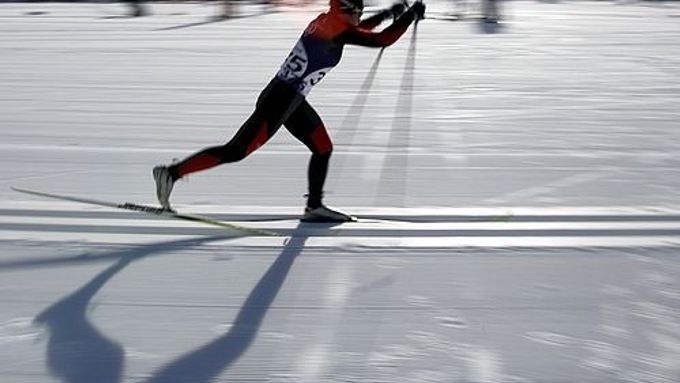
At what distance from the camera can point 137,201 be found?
7.53m

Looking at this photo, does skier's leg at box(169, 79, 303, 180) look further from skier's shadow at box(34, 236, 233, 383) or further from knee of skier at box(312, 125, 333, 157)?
skier's shadow at box(34, 236, 233, 383)

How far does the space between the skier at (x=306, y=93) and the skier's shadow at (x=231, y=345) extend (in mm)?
988

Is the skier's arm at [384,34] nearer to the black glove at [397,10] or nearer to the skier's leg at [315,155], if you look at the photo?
the black glove at [397,10]

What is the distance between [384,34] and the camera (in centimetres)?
648

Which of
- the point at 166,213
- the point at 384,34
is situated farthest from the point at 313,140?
the point at 166,213

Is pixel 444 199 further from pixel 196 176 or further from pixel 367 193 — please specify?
pixel 196 176

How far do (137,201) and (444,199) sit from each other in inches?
79.0

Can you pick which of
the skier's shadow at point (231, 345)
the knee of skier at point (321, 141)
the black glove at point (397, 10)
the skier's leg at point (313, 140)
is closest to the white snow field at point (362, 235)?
the skier's shadow at point (231, 345)

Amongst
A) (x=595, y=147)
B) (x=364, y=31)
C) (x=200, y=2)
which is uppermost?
(x=364, y=31)

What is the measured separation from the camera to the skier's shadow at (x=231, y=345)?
14.9 feet

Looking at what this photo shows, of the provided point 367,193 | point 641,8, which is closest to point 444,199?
point 367,193

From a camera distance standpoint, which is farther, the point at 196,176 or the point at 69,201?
the point at 196,176

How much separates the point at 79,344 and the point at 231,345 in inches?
25.0

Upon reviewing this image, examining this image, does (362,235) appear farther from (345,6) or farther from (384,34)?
(345,6)
